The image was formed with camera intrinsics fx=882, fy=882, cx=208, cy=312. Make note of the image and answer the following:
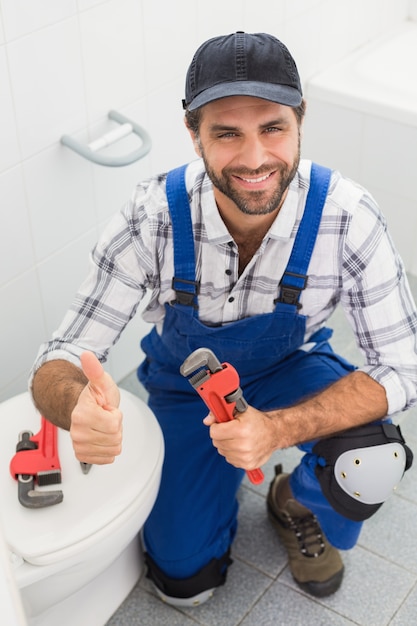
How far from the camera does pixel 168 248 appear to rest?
149 cm

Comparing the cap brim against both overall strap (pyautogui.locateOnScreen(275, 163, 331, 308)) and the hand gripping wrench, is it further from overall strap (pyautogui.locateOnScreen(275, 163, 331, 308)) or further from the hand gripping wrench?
the hand gripping wrench

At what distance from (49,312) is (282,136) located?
74cm

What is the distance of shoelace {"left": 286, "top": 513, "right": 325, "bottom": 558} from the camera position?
171 centimetres

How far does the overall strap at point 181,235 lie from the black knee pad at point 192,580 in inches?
20.6

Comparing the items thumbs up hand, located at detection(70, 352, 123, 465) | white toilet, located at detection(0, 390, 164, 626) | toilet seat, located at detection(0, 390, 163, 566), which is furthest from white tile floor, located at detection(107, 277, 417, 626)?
thumbs up hand, located at detection(70, 352, 123, 465)

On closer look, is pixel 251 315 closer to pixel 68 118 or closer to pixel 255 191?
pixel 255 191

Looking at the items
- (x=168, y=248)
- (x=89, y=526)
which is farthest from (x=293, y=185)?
(x=89, y=526)

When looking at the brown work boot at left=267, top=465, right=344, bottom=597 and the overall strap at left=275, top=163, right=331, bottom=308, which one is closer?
the overall strap at left=275, top=163, right=331, bottom=308

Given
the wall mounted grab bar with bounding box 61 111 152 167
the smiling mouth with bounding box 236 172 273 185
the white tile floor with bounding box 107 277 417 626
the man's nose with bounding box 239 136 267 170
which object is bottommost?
the white tile floor with bounding box 107 277 417 626

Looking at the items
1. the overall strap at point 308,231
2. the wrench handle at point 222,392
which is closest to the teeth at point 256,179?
the overall strap at point 308,231

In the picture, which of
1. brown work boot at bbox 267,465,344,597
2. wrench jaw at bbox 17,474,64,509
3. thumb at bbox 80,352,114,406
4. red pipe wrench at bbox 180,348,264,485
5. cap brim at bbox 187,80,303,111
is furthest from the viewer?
brown work boot at bbox 267,465,344,597

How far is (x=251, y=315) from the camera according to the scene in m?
1.55

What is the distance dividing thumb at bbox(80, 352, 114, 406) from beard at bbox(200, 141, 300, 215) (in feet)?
1.41

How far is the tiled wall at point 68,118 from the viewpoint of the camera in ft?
5.13
